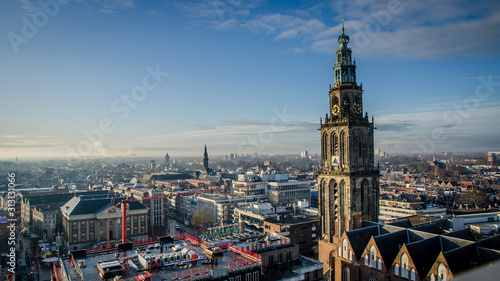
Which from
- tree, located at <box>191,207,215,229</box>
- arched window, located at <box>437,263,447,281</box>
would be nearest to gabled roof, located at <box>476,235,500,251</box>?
arched window, located at <box>437,263,447,281</box>

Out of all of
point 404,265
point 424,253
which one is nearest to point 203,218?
point 404,265

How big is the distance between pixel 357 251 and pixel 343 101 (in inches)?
569

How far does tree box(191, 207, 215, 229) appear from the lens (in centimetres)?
7669

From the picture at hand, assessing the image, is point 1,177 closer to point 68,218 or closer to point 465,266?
point 68,218

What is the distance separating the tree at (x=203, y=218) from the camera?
3019 inches

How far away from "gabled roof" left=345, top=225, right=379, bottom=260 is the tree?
5152 cm

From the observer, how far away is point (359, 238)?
1170 inches

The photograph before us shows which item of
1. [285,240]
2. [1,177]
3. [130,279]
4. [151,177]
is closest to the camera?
[130,279]

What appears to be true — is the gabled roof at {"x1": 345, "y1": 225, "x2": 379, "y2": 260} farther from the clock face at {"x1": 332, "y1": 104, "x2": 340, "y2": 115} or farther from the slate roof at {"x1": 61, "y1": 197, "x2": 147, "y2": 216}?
the slate roof at {"x1": 61, "y1": 197, "x2": 147, "y2": 216}

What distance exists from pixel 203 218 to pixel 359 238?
173 feet

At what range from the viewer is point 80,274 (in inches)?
1054

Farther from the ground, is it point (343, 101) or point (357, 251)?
point (343, 101)

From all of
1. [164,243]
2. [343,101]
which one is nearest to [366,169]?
[343,101]

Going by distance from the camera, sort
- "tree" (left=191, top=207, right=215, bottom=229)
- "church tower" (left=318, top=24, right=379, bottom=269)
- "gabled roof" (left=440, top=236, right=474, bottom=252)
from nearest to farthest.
Result: 1. "gabled roof" (left=440, top=236, right=474, bottom=252)
2. "church tower" (left=318, top=24, right=379, bottom=269)
3. "tree" (left=191, top=207, right=215, bottom=229)
